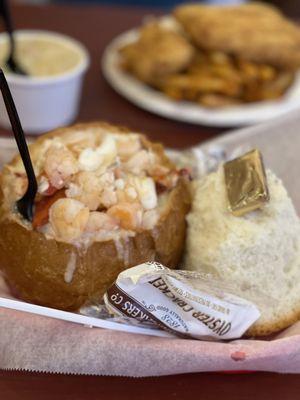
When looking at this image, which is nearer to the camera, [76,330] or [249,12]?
[76,330]

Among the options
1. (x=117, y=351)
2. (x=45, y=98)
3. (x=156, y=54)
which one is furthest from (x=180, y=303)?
(x=156, y=54)

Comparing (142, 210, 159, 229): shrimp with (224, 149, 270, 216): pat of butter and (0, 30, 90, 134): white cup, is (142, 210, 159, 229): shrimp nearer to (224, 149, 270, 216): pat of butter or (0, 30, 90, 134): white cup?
(224, 149, 270, 216): pat of butter

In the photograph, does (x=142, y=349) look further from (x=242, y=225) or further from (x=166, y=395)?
(x=242, y=225)

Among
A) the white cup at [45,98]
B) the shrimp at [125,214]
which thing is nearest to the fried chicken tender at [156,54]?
the white cup at [45,98]

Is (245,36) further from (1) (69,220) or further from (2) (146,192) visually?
(1) (69,220)

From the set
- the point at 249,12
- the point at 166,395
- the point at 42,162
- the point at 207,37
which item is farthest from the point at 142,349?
the point at 249,12
